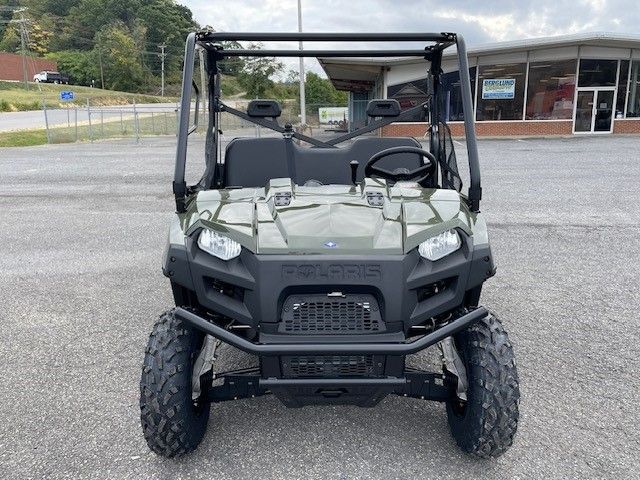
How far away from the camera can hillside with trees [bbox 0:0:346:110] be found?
82375 mm

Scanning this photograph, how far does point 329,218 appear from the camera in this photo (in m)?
2.36

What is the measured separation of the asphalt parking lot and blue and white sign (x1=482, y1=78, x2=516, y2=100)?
58.5 ft

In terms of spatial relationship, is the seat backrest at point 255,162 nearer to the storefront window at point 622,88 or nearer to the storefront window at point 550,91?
the storefront window at point 550,91

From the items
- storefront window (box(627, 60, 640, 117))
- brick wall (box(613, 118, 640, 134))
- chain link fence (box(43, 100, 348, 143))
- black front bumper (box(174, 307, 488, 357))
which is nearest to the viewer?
black front bumper (box(174, 307, 488, 357))

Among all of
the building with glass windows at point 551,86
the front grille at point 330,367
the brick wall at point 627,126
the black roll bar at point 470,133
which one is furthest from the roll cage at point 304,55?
the brick wall at point 627,126

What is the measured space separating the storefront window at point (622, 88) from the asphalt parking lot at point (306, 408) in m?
19.8

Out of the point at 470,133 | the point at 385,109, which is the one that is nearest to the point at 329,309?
the point at 470,133

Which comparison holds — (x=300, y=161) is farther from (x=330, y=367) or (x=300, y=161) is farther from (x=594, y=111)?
(x=594, y=111)

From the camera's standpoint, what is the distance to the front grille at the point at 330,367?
2174 millimetres

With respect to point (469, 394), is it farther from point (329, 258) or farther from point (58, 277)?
point (58, 277)

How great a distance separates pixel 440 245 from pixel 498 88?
24.3 metres

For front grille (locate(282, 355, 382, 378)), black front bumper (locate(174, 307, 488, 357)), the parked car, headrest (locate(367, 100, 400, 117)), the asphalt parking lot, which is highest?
the parked car

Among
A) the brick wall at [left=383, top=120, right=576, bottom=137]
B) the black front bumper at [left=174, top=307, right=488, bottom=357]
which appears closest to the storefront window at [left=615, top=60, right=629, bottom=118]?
the brick wall at [left=383, top=120, right=576, bottom=137]

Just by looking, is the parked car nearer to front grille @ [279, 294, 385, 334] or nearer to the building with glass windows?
the building with glass windows
